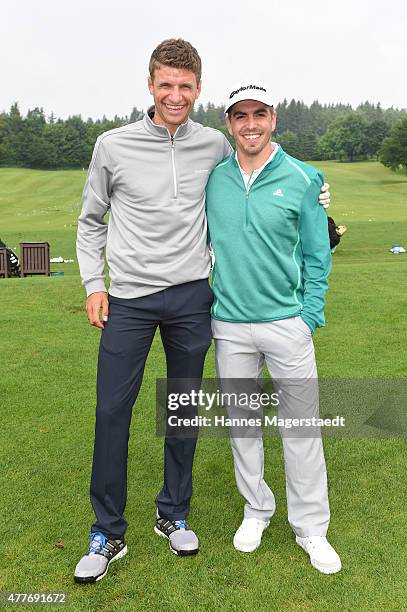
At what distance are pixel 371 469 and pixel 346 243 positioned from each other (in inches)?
774

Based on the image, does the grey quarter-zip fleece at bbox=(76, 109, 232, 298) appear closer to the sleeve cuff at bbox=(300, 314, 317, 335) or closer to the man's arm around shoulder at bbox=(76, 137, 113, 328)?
the man's arm around shoulder at bbox=(76, 137, 113, 328)

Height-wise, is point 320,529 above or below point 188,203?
below

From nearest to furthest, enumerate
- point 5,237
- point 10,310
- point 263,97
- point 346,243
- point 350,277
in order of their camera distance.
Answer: point 263,97 < point 10,310 < point 350,277 < point 346,243 < point 5,237

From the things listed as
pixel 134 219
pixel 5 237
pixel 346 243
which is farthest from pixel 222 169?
pixel 5 237

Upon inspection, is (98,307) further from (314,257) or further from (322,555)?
(322,555)

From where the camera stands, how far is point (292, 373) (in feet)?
10.9

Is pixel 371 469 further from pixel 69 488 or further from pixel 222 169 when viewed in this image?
pixel 222 169

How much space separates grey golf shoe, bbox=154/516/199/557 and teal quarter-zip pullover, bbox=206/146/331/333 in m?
1.18

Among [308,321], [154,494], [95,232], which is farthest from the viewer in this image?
[154,494]

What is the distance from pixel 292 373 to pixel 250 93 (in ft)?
4.74

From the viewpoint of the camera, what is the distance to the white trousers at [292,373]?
3.30 m

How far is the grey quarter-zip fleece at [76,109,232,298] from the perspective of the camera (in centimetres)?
317

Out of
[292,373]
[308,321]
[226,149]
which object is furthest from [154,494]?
[226,149]

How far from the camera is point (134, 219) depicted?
10.5ft
